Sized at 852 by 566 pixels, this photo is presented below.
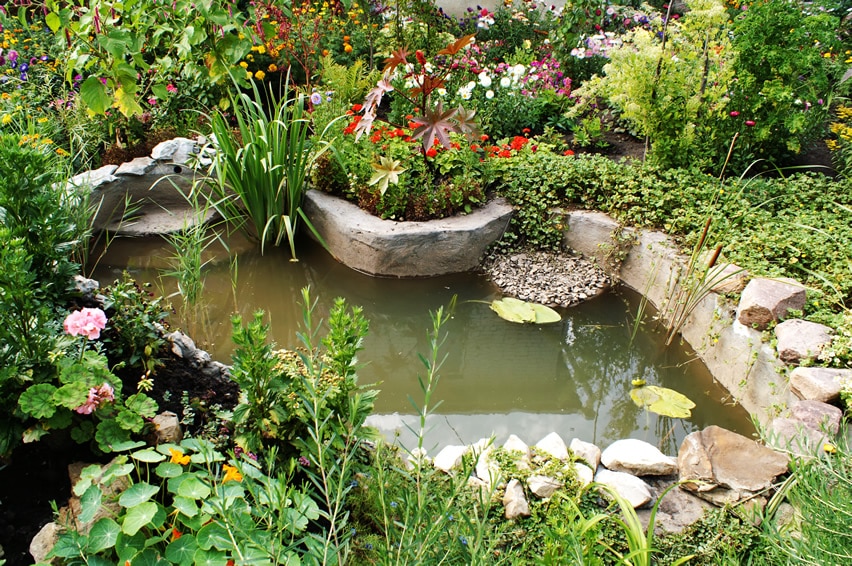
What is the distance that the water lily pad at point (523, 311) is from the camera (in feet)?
12.6

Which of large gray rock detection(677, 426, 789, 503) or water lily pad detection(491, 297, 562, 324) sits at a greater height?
large gray rock detection(677, 426, 789, 503)

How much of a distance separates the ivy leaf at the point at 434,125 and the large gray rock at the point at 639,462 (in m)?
2.27

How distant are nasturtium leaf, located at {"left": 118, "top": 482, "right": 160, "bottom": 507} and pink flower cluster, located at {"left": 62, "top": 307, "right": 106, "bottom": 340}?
0.51 m

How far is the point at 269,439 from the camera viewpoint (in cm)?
209

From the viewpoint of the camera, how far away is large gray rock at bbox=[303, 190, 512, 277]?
4.09 meters

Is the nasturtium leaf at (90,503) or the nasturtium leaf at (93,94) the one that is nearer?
the nasturtium leaf at (90,503)

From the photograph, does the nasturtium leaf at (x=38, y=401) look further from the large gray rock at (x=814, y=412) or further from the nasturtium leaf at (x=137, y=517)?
the large gray rock at (x=814, y=412)

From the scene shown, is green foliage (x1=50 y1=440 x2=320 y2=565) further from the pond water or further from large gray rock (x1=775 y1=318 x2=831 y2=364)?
large gray rock (x1=775 y1=318 x2=831 y2=364)

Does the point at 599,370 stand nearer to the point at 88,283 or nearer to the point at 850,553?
the point at 850,553

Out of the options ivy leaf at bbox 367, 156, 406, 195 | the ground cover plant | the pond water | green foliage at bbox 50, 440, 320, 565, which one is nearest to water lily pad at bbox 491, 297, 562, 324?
the pond water

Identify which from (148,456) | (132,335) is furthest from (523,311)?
(148,456)

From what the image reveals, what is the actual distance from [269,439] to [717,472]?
1688 millimetres

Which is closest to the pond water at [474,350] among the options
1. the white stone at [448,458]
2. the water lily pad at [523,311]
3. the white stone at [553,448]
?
the water lily pad at [523,311]

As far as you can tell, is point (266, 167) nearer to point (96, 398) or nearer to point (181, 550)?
point (96, 398)
